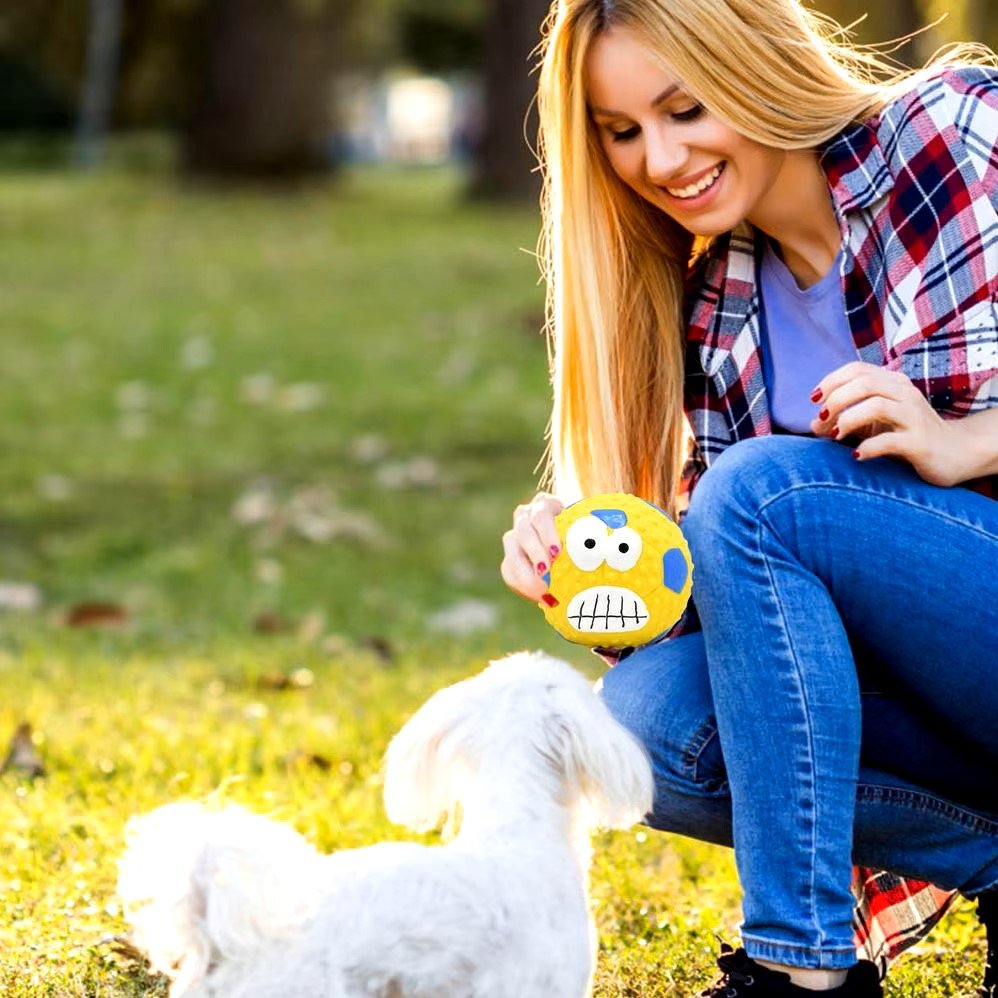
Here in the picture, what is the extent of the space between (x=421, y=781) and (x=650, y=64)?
1104 mm

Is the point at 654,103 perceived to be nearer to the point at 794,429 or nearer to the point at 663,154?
the point at 663,154

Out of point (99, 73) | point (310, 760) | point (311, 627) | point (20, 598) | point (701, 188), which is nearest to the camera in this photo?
point (701, 188)

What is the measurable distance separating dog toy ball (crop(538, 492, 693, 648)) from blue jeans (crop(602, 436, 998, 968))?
65mm

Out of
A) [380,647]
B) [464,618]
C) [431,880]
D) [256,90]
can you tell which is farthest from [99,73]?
[431,880]

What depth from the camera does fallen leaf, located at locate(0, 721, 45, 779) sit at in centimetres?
350

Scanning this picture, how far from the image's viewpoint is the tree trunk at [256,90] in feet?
55.1

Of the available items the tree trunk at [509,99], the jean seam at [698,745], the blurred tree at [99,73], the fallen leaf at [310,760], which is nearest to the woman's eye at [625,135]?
the jean seam at [698,745]

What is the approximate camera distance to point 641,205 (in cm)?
274

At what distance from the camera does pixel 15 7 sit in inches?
797

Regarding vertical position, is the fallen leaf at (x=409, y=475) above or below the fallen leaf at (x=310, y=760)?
below

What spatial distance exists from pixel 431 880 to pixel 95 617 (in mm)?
3230

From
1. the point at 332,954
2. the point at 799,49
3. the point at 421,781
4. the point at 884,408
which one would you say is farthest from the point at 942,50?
the point at 332,954

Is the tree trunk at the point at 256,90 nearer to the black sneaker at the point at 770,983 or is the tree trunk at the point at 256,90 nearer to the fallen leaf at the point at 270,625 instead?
the fallen leaf at the point at 270,625

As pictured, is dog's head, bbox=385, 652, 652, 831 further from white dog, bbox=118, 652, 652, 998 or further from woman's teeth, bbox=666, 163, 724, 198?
woman's teeth, bbox=666, 163, 724, 198
